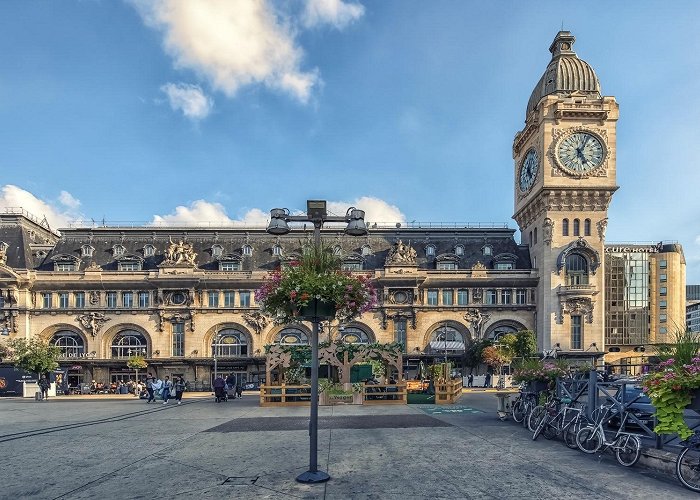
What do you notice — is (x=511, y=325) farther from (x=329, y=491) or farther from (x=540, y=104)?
(x=329, y=491)

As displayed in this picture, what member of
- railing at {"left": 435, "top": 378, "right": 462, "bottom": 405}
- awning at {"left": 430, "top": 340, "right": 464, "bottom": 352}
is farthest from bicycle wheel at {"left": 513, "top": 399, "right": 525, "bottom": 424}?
awning at {"left": 430, "top": 340, "right": 464, "bottom": 352}

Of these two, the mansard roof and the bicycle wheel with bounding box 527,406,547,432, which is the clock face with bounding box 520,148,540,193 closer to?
the mansard roof

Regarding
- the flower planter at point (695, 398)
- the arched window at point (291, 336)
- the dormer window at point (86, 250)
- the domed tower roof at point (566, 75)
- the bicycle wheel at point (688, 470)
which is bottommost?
the arched window at point (291, 336)

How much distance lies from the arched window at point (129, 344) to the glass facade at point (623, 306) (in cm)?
7830

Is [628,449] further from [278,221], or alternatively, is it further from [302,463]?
[278,221]

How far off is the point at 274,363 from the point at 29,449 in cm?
1584

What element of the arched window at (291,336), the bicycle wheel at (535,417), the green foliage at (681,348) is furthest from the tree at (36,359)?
the green foliage at (681,348)

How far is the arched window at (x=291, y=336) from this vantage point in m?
51.6

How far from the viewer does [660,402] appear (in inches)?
364

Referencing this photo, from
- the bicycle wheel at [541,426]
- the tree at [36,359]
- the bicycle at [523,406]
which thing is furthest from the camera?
the tree at [36,359]

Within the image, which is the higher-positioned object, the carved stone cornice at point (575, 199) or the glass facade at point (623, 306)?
the carved stone cornice at point (575, 199)

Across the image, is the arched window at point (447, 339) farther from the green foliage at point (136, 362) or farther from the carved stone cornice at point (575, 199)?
the green foliage at point (136, 362)

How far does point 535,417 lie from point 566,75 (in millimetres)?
50585

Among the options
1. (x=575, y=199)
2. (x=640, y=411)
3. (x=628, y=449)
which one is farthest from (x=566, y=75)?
(x=628, y=449)
